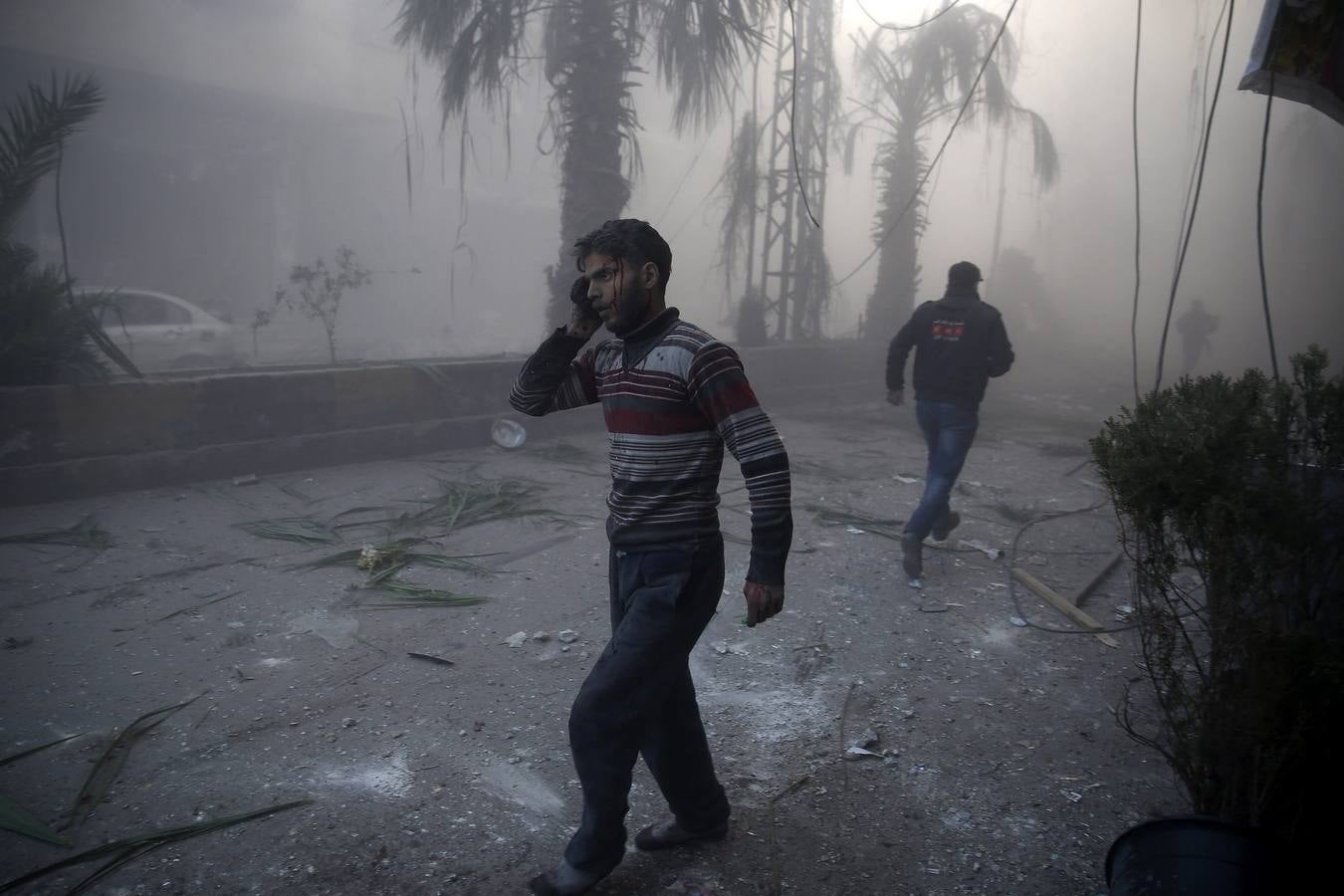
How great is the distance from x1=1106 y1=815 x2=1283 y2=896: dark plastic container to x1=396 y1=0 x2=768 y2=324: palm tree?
8.48 m

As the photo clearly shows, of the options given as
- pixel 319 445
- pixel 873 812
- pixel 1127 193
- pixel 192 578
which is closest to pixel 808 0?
pixel 319 445

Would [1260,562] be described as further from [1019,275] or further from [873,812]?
[1019,275]

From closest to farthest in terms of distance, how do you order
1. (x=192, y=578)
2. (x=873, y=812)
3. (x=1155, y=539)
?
(x=1155, y=539) < (x=873, y=812) < (x=192, y=578)

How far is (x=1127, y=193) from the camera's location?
83.5 ft

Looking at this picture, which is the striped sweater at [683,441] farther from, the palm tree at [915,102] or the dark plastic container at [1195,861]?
the palm tree at [915,102]

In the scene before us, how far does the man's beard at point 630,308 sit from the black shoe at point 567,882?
1468 millimetres

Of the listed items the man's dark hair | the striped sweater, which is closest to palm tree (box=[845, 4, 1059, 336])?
the man's dark hair

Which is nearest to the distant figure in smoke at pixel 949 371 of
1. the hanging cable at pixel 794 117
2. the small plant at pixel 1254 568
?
the hanging cable at pixel 794 117

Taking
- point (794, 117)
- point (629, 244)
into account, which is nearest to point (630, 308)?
point (629, 244)

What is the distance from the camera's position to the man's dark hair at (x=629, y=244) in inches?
87.5

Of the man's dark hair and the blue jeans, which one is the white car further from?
the man's dark hair

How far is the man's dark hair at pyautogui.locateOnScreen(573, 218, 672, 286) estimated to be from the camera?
2.22 m

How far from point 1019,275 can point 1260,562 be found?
74.5ft

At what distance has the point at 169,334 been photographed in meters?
11.0
